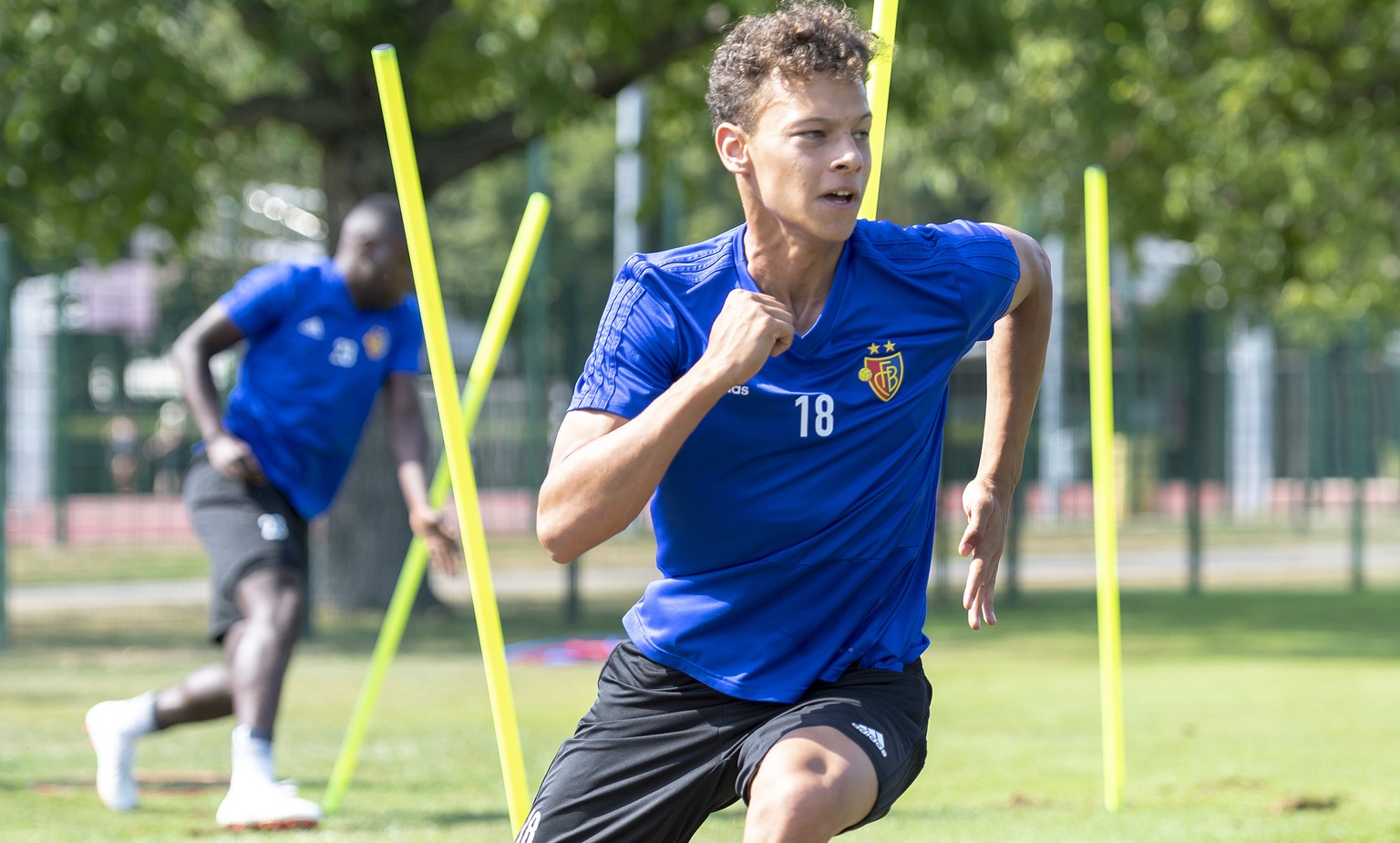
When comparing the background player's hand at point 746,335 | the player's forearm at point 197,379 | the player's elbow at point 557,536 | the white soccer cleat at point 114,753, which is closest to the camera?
the background player's hand at point 746,335

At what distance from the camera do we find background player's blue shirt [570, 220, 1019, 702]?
3123 millimetres

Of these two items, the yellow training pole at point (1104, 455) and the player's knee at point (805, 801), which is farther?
the yellow training pole at point (1104, 455)

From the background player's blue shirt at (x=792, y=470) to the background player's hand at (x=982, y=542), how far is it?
29cm

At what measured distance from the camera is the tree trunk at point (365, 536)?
13.9m

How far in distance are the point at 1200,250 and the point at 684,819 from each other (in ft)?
60.5

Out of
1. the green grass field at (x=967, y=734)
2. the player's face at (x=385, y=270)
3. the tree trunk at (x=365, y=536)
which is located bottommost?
the green grass field at (x=967, y=734)

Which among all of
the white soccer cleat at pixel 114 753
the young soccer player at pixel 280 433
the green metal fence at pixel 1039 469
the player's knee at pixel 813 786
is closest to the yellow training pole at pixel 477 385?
the young soccer player at pixel 280 433

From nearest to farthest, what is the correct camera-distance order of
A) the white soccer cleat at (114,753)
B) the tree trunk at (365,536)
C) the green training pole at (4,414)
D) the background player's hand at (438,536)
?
the background player's hand at (438,536) → the white soccer cleat at (114,753) → the green training pole at (4,414) → the tree trunk at (365,536)

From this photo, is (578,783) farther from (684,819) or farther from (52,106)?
(52,106)

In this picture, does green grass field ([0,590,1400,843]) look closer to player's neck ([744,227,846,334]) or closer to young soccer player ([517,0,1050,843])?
young soccer player ([517,0,1050,843])

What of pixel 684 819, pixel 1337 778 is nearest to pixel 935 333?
pixel 684 819

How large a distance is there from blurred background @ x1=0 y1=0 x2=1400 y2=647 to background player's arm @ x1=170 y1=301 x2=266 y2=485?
221 inches

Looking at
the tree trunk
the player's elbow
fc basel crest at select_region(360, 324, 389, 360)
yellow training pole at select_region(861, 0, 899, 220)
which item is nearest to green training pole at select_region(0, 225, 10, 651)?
the tree trunk

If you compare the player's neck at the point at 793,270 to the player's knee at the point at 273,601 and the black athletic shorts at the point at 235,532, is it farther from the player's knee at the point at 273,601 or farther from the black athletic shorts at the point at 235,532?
the black athletic shorts at the point at 235,532
